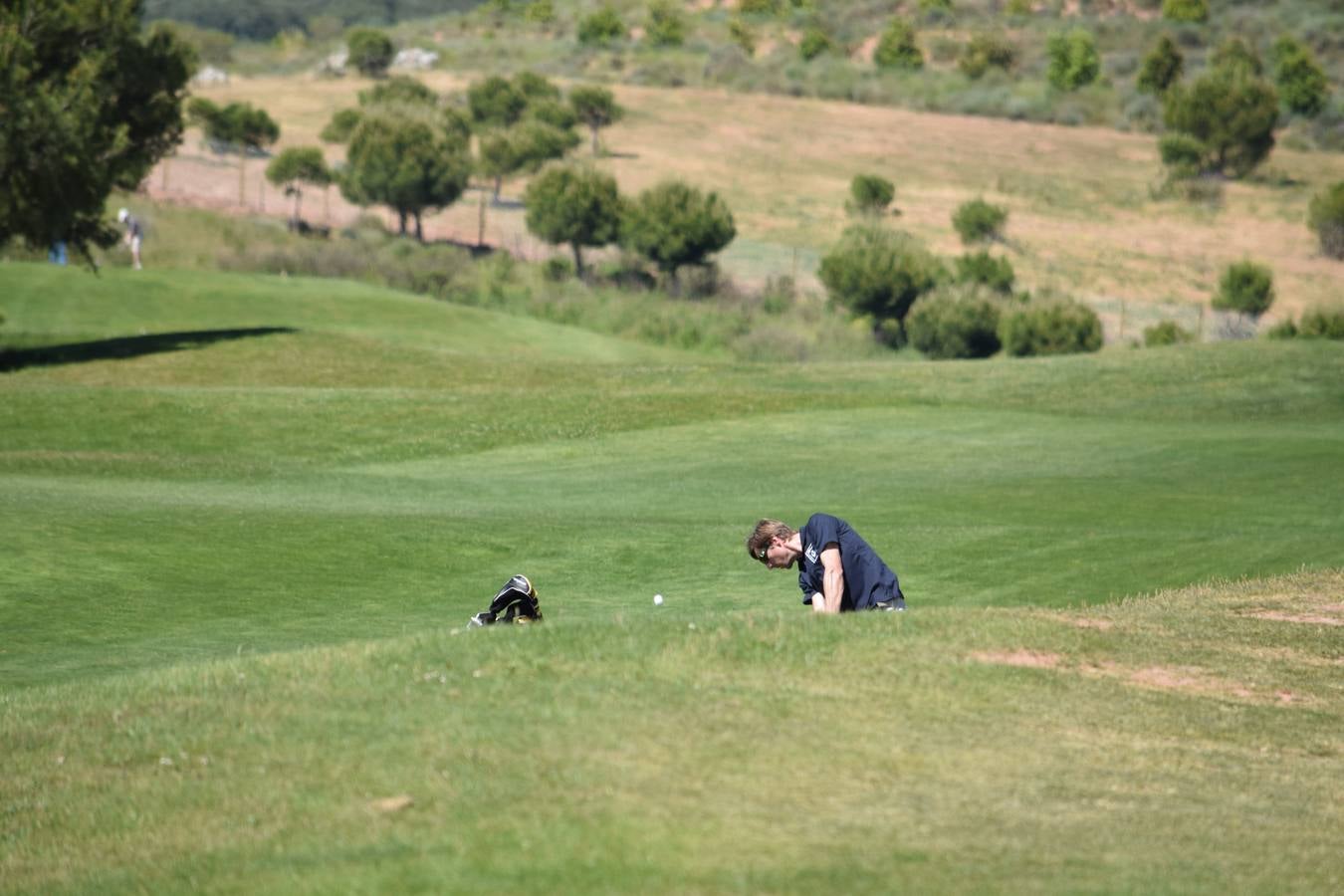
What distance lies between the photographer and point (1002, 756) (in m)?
10.5

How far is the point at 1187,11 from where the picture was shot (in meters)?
161

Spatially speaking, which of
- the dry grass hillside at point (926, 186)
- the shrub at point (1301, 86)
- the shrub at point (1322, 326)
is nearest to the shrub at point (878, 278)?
the dry grass hillside at point (926, 186)

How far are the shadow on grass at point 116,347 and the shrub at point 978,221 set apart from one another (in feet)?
180

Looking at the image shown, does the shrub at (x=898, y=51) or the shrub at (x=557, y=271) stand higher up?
the shrub at (x=898, y=51)

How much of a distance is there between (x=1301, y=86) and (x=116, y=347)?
10709cm

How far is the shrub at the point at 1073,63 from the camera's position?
140m

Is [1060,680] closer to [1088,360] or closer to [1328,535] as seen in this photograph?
[1328,535]

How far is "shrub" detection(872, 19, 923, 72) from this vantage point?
148750 millimetres

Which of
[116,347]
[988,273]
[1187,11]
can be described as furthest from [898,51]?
[116,347]

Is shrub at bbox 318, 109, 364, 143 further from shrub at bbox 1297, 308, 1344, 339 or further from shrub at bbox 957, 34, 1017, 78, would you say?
shrub at bbox 957, 34, 1017, 78

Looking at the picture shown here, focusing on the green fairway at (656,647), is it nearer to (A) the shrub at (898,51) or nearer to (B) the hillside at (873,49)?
(B) the hillside at (873,49)

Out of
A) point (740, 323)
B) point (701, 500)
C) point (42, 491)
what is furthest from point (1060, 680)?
point (740, 323)

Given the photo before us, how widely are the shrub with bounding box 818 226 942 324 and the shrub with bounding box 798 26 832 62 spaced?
8145 centimetres

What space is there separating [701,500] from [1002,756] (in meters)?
15.3
